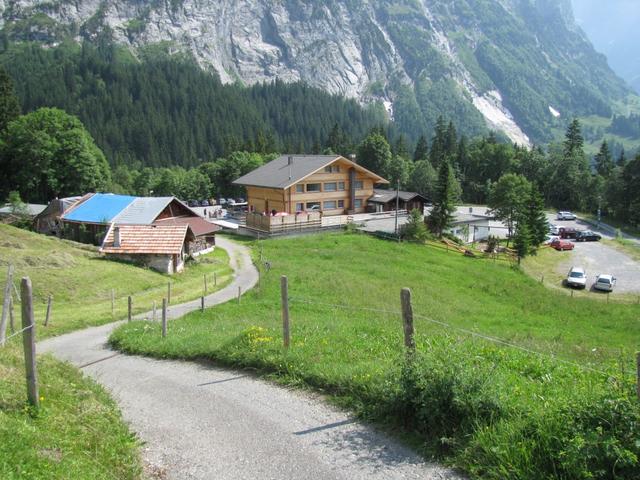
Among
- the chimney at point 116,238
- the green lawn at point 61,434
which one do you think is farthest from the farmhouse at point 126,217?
the green lawn at point 61,434

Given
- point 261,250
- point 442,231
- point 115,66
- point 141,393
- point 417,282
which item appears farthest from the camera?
point 115,66

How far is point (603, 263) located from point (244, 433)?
53.1 m

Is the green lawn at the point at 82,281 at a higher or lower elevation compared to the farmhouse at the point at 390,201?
lower

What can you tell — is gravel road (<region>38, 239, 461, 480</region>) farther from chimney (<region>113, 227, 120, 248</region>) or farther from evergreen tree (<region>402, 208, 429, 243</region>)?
evergreen tree (<region>402, 208, 429, 243</region>)

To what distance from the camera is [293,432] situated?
28.0ft

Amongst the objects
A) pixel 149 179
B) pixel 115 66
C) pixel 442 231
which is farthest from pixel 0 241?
pixel 115 66

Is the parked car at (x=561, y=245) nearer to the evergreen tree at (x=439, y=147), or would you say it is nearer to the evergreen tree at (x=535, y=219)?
the evergreen tree at (x=535, y=219)

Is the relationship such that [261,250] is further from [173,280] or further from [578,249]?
[578,249]

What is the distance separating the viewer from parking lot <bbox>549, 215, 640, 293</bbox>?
4416 cm

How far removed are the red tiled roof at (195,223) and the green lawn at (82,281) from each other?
662cm

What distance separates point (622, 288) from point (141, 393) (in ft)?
136

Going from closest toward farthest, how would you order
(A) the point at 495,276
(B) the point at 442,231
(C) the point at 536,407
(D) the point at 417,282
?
(C) the point at 536,407, (D) the point at 417,282, (A) the point at 495,276, (B) the point at 442,231

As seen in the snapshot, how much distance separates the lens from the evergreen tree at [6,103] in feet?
242

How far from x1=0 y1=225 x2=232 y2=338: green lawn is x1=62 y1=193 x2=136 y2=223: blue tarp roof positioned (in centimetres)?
617
